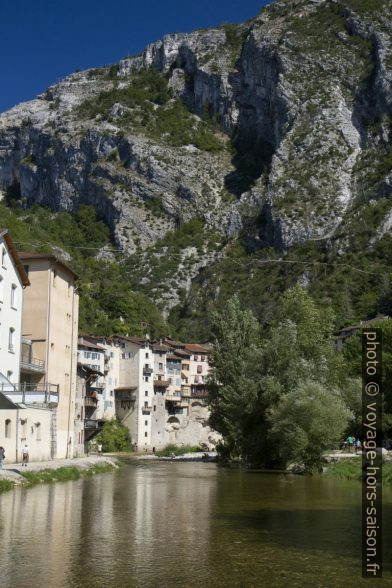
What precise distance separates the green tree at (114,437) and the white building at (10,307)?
198 ft

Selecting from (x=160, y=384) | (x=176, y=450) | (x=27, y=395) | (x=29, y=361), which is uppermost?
(x=29, y=361)

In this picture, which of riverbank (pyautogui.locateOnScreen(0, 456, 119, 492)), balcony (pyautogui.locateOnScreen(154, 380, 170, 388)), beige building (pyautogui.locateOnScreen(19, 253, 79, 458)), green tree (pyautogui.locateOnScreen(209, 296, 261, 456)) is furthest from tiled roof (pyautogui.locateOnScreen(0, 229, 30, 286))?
balcony (pyautogui.locateOnScreen(154, 380, 170, 388))

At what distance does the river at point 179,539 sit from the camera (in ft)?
49.7

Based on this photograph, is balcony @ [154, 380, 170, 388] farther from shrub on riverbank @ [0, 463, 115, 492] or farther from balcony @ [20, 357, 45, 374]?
shrub on riverbank @ [0, 463, 115, 492]

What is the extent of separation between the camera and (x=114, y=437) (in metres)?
114

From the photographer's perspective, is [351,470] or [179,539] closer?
[179,539]

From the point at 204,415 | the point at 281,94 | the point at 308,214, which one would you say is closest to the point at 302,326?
the point at 204,415

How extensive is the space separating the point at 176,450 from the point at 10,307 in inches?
2688

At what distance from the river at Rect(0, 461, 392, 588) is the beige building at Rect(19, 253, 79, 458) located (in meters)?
22.9

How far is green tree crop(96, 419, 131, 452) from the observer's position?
11081cm

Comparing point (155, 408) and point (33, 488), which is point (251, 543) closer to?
point (33, 488)

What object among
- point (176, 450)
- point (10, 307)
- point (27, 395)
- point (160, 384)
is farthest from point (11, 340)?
point (160, 384)

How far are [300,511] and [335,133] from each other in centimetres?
16309

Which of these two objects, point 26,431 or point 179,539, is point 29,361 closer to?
point 26,431
